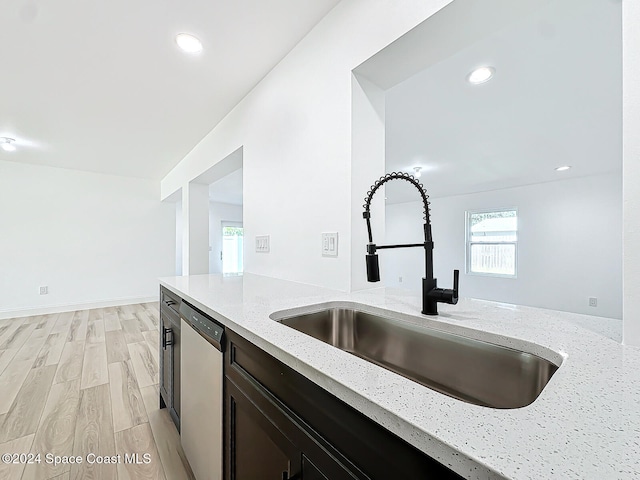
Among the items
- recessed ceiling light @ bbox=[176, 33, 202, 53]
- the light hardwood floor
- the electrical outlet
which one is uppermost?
recessed ceiling light @ bbox=[176, 33, 202, 53]

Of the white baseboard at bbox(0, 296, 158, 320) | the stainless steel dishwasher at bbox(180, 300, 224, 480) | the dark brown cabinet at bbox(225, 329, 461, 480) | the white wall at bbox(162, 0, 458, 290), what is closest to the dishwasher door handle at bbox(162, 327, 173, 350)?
the stainless steel dishwasher at bbox(180, 300, 224, 480)

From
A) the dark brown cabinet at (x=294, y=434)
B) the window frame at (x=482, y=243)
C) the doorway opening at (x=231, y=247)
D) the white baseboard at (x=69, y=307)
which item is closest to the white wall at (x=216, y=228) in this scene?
the doorway opening at (x=231, y=247)

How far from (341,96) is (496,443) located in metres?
1.48

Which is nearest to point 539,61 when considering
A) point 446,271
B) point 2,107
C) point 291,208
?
point 291,208

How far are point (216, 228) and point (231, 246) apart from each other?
2.19 feet

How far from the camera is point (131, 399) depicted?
203 centimetres

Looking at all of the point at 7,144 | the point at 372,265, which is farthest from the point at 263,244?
the point at 7,144

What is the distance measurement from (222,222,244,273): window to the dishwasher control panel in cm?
665

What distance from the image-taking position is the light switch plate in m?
1.44

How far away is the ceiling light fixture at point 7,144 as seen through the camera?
3296 mm

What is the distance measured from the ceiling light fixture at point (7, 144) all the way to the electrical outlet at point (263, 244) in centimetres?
358

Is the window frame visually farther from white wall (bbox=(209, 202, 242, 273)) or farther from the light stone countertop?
white wall (bbox=(209, 202, 242, 273))

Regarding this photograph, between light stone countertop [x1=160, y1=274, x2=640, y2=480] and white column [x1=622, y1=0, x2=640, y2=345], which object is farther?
white column [x1=622, y1=0, x2=640, y2=345]

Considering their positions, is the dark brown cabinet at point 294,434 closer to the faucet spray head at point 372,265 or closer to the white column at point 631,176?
the faucet spray head at point 372,265
